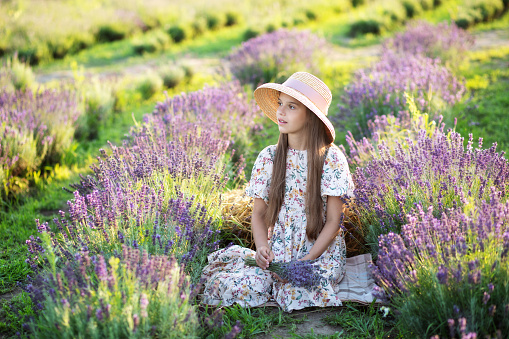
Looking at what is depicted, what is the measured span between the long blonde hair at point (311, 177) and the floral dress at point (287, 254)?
0.04 m

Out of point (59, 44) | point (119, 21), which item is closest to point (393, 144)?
point (59, 44)

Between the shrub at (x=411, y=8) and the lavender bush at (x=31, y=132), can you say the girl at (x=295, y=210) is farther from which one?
the shrub at (x=411, y=8)

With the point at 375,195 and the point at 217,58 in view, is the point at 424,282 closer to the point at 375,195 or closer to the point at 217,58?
the point at 375,195

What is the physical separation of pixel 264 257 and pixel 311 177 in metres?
0.58

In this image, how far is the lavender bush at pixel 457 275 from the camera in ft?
5.93

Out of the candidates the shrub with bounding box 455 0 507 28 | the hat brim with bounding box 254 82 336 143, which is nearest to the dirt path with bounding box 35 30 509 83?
the shrub with bounding box 455 0 507 28

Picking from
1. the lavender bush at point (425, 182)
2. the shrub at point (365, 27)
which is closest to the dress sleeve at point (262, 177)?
the lavender bush at point (425, 182)

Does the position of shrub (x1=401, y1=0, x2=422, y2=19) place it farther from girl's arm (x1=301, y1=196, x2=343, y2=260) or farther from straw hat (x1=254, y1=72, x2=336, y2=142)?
girl's arm (x1=301, y1=196, x2=343, y2=260)

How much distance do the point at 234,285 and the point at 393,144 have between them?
5.98ft

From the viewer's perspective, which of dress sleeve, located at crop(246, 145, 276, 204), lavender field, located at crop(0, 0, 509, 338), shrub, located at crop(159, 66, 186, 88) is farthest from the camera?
shrub, located at crop(159, 66, 186, 88)

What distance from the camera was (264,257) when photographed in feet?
8.34

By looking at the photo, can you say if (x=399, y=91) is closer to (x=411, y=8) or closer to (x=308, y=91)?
(x=308, y=91)

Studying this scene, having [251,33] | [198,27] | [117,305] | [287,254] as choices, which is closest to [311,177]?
[287,254]

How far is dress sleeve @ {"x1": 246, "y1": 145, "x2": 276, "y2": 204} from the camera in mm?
2773
